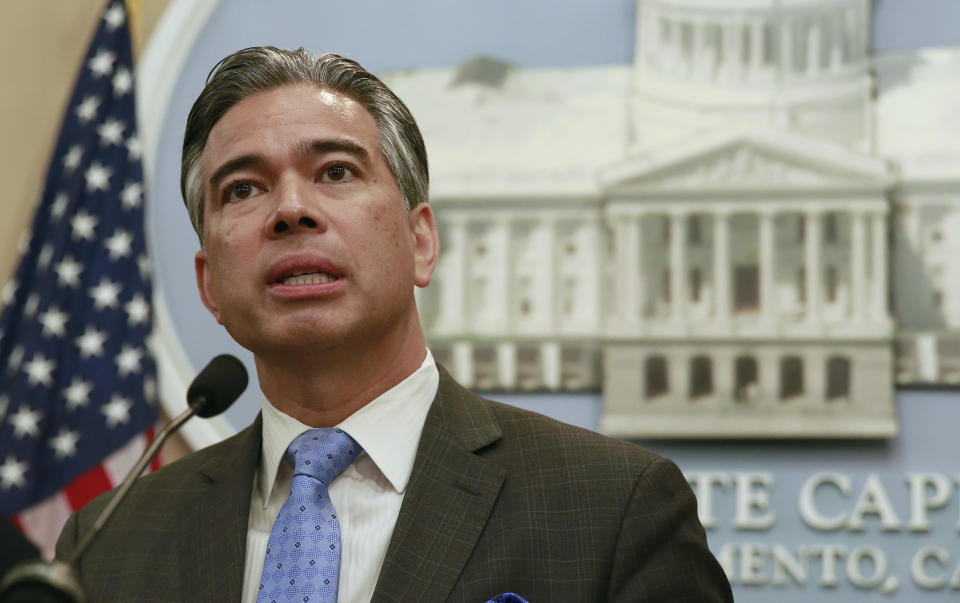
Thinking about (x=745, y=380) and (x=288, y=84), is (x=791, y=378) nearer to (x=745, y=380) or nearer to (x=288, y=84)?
(x=745, y=380)

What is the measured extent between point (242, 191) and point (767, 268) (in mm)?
2310

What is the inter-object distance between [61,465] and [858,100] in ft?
9.23

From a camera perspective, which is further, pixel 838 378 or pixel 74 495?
pixel 74 495

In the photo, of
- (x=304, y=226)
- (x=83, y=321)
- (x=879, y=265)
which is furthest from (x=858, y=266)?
(x=83, y=321)

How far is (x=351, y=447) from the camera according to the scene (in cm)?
169

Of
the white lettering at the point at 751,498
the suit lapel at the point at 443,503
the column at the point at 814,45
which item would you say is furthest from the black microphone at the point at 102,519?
the column at the point at 814,45

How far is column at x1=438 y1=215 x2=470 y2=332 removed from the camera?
3.88 meters

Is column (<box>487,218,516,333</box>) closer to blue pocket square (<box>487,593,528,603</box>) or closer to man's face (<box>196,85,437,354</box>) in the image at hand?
man's face (<box>196,85,437,354</box>)

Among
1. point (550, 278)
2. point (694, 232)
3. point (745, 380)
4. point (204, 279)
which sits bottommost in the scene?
point (745, 380)

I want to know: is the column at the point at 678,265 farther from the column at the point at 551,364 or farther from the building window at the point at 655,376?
the column at the point at 551,364

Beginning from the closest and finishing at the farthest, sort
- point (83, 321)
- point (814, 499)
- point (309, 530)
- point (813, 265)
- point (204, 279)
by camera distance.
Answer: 1. point (309, 530)
2. point (204, 279)
3. point (814, 499)
4. point (813, 265)
5. point (83, 321)

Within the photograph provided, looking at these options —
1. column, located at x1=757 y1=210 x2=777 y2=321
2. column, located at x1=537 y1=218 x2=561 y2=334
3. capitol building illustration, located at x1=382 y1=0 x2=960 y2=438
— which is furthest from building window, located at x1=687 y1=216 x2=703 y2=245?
column, located at x1=537 y1=218 x2=561 y2=334

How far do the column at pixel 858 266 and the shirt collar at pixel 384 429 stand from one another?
2163 millimetres

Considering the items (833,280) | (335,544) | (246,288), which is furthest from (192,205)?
(833,280)
